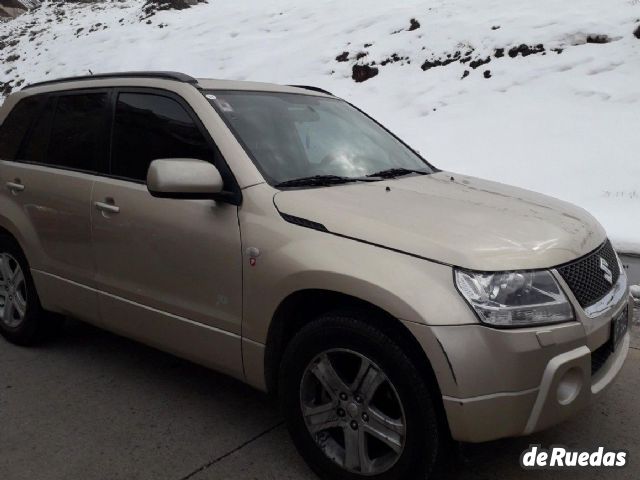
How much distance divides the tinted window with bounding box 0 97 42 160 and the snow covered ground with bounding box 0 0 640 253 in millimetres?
5235

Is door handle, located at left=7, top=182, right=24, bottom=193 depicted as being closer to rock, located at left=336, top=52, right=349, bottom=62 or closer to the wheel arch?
the wheel arch

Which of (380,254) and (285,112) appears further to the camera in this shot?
(285,112)

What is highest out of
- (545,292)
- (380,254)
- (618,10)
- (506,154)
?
(380,254)

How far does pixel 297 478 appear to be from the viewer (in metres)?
2.72

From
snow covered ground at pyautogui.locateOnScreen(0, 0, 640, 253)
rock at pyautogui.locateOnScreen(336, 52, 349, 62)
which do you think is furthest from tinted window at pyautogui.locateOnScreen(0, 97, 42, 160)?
rock at pyautogui.locateOnScreen(336, 52, 349, 62)

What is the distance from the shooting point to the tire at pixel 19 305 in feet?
13.4

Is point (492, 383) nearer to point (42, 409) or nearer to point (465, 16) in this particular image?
point (42, 409)

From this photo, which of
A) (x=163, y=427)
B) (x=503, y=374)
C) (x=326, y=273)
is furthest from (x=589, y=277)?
(x=163, y=427)

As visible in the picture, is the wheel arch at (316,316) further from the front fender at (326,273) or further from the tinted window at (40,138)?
the tinted window at (40,138)

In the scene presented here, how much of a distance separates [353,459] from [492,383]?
693 mm

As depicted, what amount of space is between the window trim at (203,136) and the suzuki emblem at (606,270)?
1.63 m

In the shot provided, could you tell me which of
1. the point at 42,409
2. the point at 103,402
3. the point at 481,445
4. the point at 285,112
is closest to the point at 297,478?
the point at 481,445

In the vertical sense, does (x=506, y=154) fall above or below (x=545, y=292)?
below

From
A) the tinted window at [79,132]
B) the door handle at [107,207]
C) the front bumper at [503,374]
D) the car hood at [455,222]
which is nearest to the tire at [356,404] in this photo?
the front bumper at [503,374]
